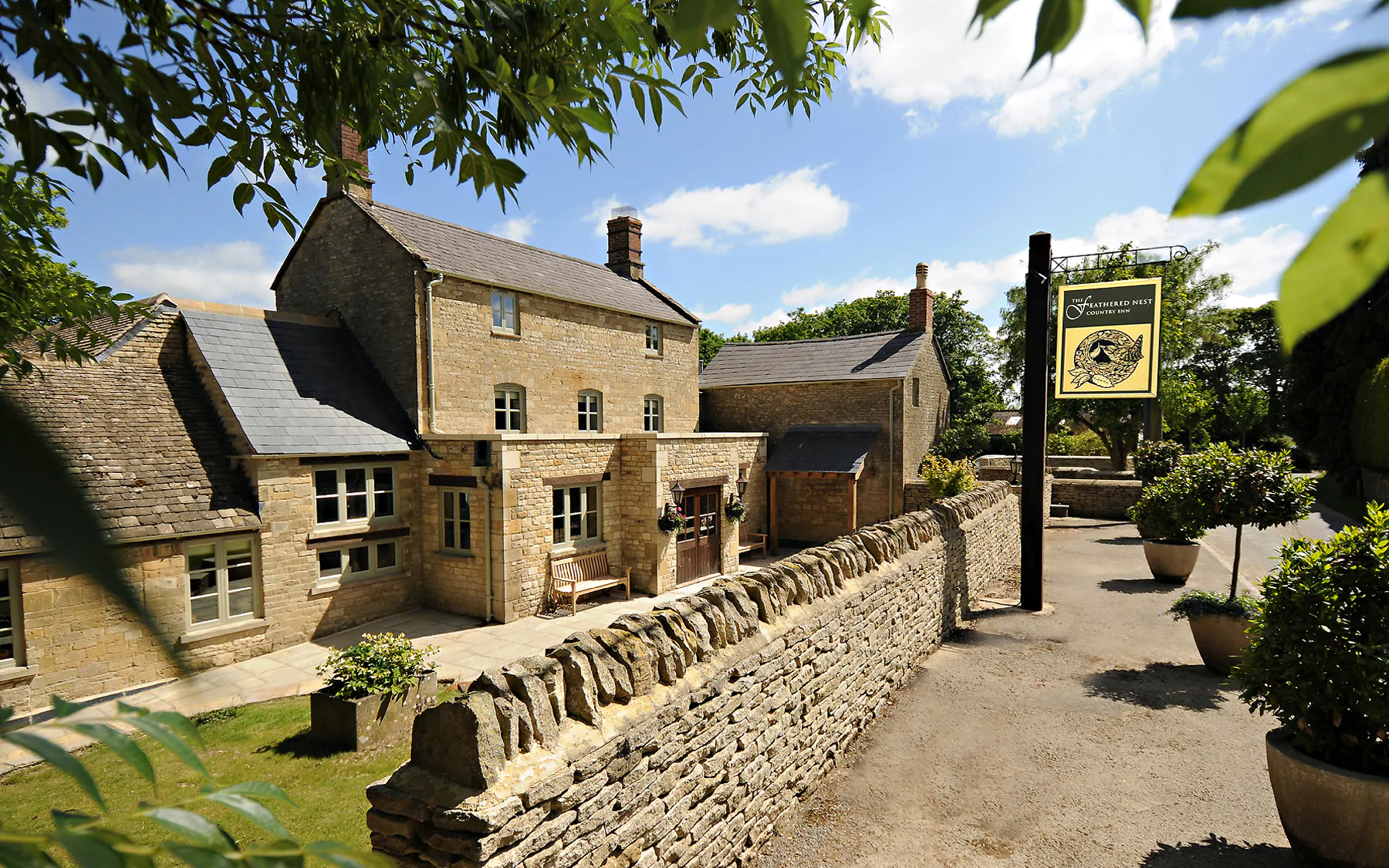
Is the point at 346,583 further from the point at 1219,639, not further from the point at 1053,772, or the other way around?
the point at 1219,639

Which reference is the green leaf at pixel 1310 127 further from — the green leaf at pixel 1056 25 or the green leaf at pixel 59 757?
the green leaf at pixel 59 757

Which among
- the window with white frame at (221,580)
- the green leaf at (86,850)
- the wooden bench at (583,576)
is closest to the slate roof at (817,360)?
the wooden bench at (583,576)

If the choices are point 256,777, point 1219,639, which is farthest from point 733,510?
point 256,777

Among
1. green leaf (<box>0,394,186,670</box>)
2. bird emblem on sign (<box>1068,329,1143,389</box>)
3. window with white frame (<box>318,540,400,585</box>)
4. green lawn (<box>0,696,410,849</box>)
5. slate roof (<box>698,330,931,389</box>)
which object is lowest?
green lawn (<box>0,696,410,849</box>)

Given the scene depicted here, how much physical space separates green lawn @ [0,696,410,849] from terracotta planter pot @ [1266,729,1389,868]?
6.90 meters

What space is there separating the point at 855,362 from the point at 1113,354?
10.2m

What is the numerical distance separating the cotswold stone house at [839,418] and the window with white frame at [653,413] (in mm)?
3713

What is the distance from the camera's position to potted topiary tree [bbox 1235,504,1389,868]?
4.30 m

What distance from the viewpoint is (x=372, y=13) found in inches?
112

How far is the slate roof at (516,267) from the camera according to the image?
48.4 feet

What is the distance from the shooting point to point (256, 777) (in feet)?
23.1

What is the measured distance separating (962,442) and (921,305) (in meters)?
7.62

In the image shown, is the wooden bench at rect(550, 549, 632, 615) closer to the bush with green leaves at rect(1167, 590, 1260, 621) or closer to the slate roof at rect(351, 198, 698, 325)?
the slate roof at rect(351, 198, 698, 325)

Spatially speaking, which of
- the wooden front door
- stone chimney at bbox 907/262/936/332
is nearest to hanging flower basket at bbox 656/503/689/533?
the wooden front door
